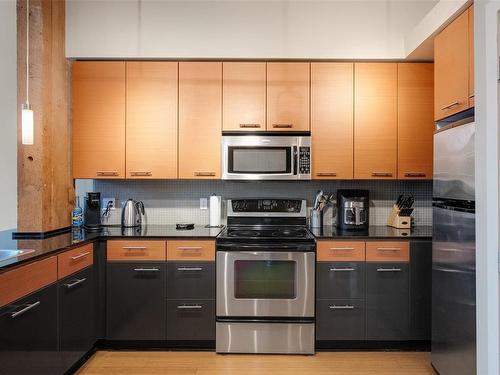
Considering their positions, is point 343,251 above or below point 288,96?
below

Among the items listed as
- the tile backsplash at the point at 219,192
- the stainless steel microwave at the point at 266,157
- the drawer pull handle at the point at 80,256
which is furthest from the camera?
the tile backsplash at the point at 219,192

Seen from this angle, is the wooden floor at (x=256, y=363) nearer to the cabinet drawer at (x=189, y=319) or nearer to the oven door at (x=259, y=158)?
the cabinet drawer at (x=189, y=319)

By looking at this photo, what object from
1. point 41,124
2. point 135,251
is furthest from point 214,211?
point 41,124

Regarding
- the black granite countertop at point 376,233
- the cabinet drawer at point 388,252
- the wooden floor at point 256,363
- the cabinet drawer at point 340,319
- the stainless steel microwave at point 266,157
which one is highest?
the stainless steel microwave at point 266,157

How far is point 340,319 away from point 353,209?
0.91 m

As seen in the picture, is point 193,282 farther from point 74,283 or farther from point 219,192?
point 219,192

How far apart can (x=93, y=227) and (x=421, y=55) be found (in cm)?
299

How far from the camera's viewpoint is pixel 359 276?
8.88ft

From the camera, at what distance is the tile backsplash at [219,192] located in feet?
11.0

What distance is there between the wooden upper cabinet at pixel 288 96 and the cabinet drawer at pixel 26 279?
1874mm

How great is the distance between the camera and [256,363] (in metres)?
2.59

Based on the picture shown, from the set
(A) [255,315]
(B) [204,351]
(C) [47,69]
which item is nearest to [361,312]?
(A) [255,315]

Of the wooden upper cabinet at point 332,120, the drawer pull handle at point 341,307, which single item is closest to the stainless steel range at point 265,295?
the drawer pull handle at point 341,307

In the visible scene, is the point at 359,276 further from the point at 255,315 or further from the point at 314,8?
the point at 314,8
